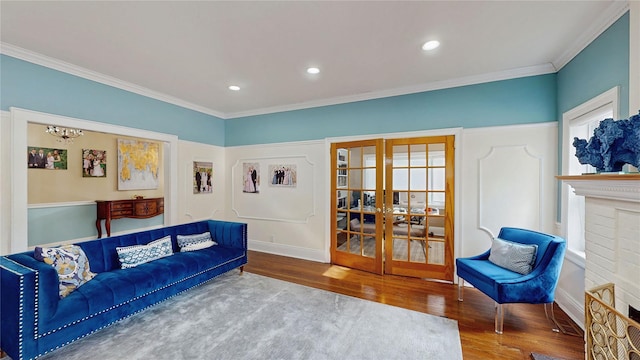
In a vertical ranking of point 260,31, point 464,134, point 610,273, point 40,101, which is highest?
point 260,31

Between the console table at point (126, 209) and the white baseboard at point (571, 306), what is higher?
the console table at point (126, 209)

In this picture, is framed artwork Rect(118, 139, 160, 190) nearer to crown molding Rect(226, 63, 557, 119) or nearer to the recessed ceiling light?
crown molding Rect(226, 63, 557, 119)

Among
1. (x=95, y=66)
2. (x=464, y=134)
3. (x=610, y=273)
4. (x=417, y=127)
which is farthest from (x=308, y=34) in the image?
(x=610, y=273)

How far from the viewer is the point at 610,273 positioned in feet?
5.16

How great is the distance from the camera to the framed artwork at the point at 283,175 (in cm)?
438

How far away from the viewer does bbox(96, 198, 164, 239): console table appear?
4.77 meters

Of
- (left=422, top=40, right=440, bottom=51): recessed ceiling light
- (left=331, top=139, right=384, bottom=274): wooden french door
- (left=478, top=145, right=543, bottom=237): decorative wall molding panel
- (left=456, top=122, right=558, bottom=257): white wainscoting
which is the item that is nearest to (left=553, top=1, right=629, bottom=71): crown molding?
(left=456, top=122, right=558, bottom=257): white wainscoting

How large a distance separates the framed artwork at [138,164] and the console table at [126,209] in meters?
0.58

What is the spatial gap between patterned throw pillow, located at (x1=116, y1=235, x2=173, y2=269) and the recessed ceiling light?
3683 millimetres

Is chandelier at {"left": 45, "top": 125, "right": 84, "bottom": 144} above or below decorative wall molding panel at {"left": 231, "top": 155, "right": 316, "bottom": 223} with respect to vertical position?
above

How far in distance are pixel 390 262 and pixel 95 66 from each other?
4.50m

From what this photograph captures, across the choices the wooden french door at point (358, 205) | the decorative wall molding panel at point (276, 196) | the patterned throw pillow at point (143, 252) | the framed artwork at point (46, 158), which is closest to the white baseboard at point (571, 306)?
the wooden french door at point (358, 205)

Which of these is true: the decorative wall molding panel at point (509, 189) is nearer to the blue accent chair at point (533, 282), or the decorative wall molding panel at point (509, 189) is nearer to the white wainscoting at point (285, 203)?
the blue accent chair at point (533, 282)

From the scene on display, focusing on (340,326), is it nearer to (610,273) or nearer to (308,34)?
(610,273)
